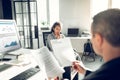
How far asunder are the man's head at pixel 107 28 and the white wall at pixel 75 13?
5406 mm

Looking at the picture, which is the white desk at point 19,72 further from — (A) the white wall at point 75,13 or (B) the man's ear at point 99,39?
(A) the white wall at point 75,13

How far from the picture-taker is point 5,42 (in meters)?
1.91

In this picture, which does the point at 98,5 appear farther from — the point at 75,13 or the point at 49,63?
the point at 49,63

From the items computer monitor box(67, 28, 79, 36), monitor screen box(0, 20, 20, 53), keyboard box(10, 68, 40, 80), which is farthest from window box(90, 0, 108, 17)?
keyboard box(10, 68, 40, 80)

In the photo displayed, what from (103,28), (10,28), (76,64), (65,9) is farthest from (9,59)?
(65,9)

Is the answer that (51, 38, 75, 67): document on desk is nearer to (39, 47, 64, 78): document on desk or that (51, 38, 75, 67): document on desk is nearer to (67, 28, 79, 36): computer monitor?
(39, 47, 64, 78): document on desk

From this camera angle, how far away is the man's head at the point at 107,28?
72cm

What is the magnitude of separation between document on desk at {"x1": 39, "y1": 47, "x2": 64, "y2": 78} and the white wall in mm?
4598

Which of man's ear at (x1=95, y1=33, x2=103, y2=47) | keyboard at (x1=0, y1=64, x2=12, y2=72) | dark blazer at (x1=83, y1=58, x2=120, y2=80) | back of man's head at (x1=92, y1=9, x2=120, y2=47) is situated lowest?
keyboard at (x1=0, y1=64, x2=12, y2=72)

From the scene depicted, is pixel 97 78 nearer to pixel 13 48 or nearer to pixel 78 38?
pixel 13 48

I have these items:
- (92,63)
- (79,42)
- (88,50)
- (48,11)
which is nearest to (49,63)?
(92,63)

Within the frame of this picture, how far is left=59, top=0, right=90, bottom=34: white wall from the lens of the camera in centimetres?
610

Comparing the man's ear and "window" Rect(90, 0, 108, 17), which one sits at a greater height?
"window" Rect(90, 0, 108, 17)

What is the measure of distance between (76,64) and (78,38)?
4351mm
